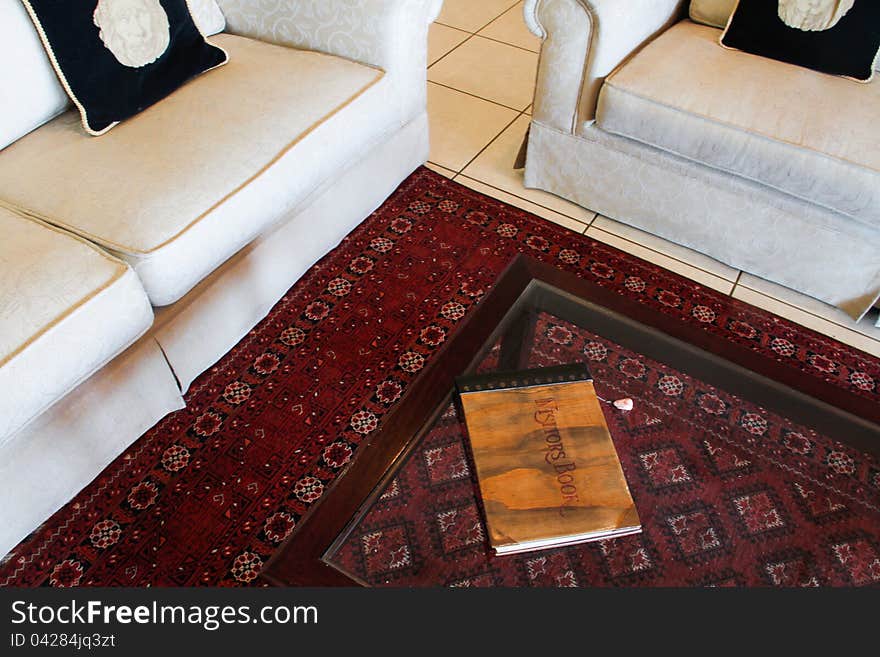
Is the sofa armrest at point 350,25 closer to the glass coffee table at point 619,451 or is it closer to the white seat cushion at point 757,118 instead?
the white seat cushion at point 757,118

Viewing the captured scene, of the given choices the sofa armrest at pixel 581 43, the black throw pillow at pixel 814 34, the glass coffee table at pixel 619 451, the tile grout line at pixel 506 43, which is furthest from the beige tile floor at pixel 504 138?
the glass coffee table at pixel 619 451

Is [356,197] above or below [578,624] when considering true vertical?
below

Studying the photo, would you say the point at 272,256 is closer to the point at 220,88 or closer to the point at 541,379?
the point at 220,88

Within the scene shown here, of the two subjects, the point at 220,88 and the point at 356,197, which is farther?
the point at 356,197

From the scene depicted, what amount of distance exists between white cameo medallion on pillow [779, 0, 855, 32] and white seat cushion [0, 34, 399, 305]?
1.03m

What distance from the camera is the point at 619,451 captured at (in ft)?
3.35

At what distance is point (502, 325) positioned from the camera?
46.8 inches

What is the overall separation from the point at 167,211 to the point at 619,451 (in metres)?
0.93

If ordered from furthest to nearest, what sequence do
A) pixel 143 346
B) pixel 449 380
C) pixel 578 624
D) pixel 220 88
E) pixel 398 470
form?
pixel 220 88
pixel 143 346
pixel 449 380
pixel 398 470
pixel 578 624

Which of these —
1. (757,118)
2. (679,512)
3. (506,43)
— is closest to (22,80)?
(679,512)

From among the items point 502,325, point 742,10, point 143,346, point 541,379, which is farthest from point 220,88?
point 742,10

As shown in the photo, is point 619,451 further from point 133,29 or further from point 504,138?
point 504,138

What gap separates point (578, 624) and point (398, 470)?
316 millimetres

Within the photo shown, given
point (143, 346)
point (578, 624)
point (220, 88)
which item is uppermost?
point (220, 88)
